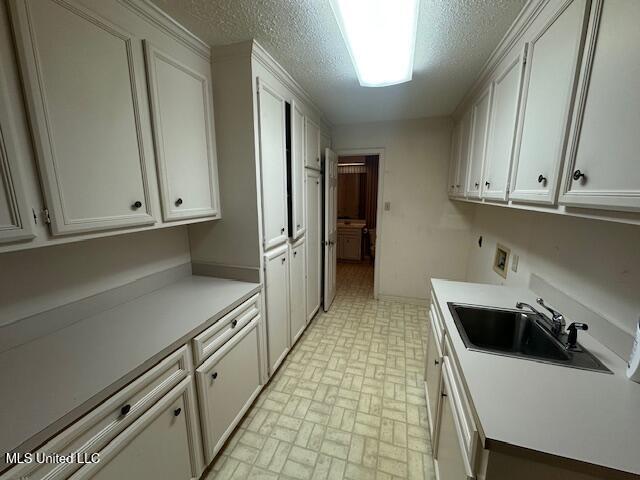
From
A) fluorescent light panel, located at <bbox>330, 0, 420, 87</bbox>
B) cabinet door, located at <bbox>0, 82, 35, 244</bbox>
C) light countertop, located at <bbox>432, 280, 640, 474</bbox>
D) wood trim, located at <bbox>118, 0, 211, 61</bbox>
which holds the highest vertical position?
wood trim, located at <bbox>118, 0, 211, 61</bbox>

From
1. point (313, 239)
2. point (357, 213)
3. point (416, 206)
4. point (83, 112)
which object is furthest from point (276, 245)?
point (357, 213)

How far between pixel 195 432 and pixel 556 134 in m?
1.98

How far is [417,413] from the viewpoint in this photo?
1703mm

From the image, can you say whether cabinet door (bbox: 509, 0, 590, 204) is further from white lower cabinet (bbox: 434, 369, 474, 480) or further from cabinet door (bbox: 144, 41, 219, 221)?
cabinet door (bbox: 144, 41, 219, 221)

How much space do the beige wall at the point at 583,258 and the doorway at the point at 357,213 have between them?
10.7 ft

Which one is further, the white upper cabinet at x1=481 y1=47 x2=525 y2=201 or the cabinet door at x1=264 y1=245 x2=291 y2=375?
the cabinet door at x1=264 y1=245 x2=291 y2=375

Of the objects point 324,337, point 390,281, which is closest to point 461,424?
point 324,337

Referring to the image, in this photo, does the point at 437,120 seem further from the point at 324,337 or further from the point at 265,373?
the point at 265,373

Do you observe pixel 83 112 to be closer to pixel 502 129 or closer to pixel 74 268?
pixel 74 268

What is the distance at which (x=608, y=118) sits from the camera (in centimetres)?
71
